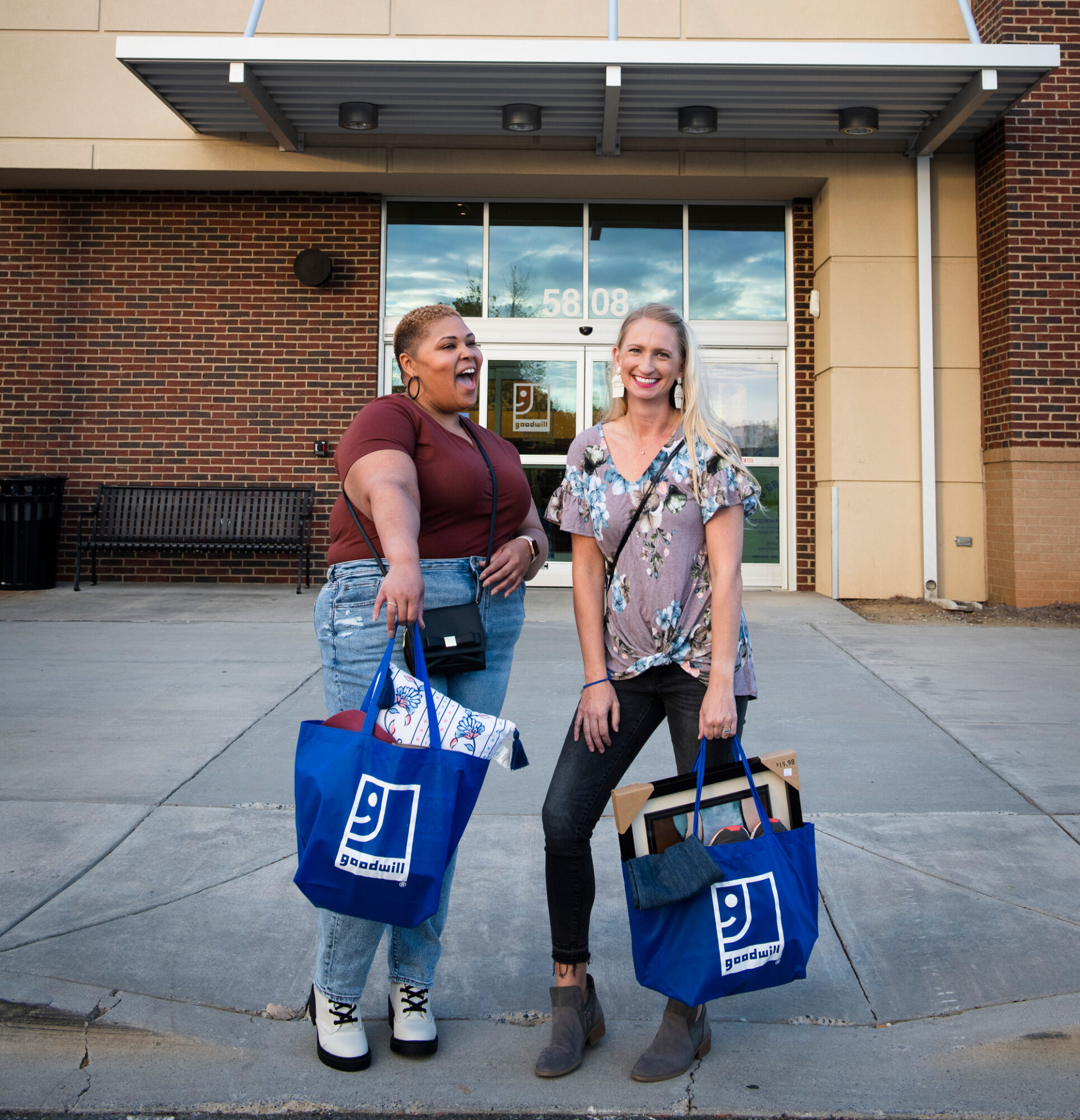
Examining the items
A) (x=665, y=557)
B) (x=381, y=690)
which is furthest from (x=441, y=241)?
(x=381, y=690)

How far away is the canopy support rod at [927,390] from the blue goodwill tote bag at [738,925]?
27.7ft

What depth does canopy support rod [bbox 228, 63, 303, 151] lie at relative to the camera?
345 inches

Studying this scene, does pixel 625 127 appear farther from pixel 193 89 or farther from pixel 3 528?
pixel 3 528

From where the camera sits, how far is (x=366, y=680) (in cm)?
258

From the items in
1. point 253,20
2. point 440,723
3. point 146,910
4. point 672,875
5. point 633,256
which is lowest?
point 146,910

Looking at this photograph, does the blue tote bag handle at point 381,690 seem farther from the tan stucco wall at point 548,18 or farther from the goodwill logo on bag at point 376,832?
the tan stucco wall at point 548,18

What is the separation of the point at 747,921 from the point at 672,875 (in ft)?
0.66

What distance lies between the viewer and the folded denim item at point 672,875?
2.37 m

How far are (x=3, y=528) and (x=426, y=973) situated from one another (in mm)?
8967

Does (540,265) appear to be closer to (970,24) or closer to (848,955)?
(970,24)

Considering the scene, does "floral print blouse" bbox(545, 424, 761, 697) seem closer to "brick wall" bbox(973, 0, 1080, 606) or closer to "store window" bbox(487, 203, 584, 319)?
"brick wall" bbox(973, 0, 1080, 606)

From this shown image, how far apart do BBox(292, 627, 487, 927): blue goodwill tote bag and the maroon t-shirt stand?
36 centimetres

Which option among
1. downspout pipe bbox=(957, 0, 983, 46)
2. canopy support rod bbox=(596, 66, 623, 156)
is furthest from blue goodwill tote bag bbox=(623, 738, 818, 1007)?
downspout pipe bbox=(957, 0, 983, 46)

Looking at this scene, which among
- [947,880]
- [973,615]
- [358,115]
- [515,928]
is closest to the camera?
[515,928]
